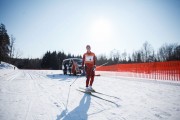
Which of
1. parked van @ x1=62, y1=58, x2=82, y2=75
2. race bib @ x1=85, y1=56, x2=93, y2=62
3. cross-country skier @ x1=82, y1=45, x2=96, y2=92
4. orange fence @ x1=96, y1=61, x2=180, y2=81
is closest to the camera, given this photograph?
cross-country skier @ x1=82, y1=45, x2=96, y2=92

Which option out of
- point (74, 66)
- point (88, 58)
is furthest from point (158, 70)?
point (88, 58)

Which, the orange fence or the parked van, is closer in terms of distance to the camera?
the orange fence

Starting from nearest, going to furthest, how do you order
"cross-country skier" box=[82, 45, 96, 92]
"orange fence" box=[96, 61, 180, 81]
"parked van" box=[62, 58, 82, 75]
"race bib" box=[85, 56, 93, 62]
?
"cross-country skier" box=[82, 45, 96, 92] → "race bib" box=[85, 56, 93, 62] → "orange fence" box=[96, 61, 180, 81] → "parked van" box=[62, 58, 82, 75]

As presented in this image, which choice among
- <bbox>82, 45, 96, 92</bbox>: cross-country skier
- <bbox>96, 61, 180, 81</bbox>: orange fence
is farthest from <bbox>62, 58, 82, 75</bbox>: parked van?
<bbox>82, 45, 96, 92</bbox>: cross-country skier

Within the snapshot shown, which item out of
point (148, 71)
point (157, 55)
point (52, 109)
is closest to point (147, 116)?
point (52, 109)

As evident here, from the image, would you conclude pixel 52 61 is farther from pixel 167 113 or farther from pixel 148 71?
pixel 167 113

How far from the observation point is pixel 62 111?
3971mm

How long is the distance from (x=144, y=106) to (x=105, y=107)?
43.9 inches

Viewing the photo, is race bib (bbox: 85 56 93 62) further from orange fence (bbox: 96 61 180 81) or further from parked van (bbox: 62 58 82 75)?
parked van (bbox: 62 58 82 75)

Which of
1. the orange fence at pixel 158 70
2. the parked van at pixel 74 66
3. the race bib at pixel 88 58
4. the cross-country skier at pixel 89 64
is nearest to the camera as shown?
the cross-country skier at pixel 89 64

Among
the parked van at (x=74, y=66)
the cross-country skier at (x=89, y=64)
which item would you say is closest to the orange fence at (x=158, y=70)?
the parked van at (x=74, y=66)

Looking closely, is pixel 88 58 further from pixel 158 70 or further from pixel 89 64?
pixel 158 70

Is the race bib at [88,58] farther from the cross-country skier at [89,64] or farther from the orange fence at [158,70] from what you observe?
the orange fence at [158,70]

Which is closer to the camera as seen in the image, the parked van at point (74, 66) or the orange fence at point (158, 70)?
the orange fence at point (158, 70)
